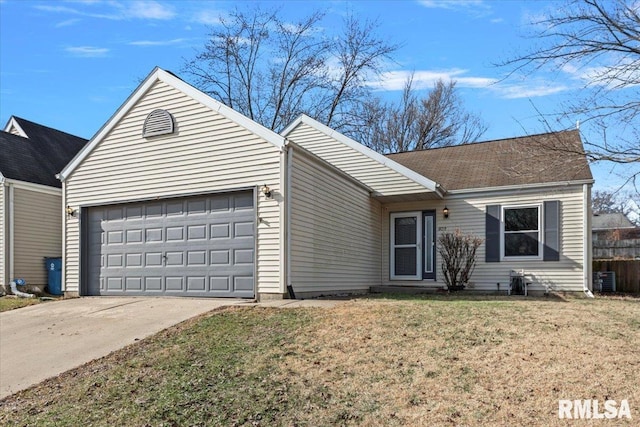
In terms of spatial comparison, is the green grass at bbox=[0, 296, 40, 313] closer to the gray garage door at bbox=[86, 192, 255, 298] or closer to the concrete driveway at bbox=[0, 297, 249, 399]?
the concrete driveway at bbox=[0, 297, 249, 399]

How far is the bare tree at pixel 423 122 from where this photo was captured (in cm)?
2977

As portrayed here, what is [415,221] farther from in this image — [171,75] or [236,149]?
[171,75]

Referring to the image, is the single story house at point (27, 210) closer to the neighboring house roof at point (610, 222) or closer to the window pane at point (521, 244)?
the window pane at point (521, 244)

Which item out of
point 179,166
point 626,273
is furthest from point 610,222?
point 179,166

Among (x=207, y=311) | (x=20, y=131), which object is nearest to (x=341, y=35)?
(x=20, y=131)

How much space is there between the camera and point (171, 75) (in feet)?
35.7

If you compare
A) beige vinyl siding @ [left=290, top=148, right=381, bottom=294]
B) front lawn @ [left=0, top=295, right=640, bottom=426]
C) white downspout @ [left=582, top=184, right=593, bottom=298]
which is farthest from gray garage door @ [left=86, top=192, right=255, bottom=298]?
white downspout @ [left=582, top=184, right=593, bottom=298]

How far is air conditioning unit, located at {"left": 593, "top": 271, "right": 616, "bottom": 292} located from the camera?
14305 millimetres

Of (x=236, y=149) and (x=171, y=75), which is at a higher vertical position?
(x=171, y=75)

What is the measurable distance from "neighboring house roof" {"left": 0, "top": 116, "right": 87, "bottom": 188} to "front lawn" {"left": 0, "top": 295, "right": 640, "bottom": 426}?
11.7 metres

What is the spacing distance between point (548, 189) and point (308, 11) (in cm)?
1858

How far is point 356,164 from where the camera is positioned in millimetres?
14320

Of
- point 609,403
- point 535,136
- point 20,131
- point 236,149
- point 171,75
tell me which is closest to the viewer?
point 609,403

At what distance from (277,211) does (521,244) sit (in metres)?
7.14
